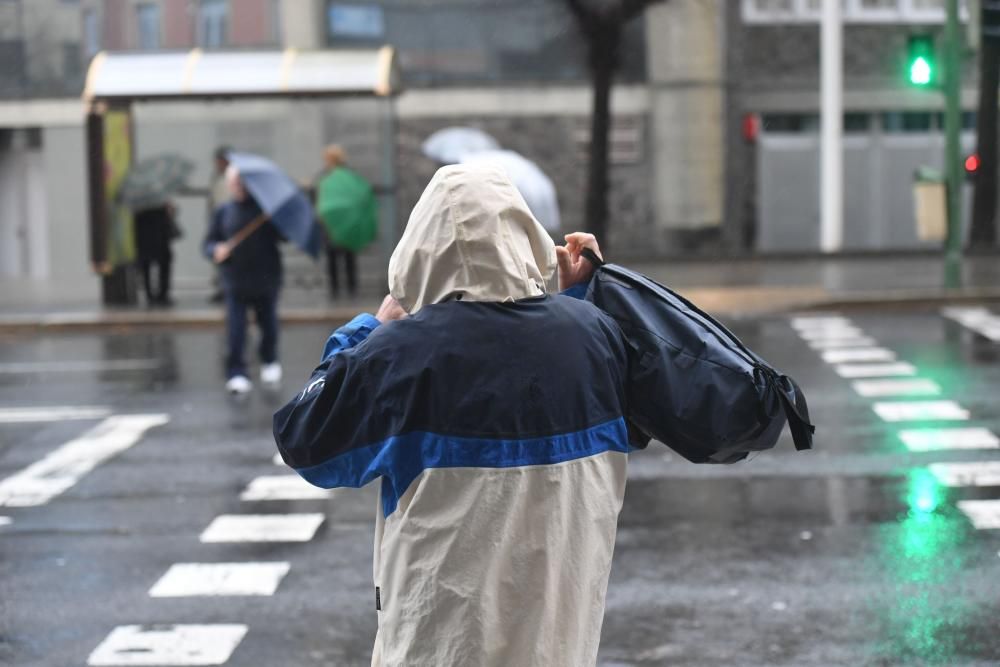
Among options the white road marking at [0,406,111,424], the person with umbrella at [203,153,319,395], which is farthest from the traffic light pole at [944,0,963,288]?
the white road marking at [0,406,111,424]

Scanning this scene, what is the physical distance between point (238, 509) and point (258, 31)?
18653mm

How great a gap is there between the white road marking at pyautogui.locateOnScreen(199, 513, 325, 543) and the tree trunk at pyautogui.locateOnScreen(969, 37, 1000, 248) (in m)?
19.4

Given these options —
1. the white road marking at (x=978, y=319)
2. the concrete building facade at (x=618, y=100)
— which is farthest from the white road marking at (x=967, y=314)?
the concrete building facade at (x=618, y=100)

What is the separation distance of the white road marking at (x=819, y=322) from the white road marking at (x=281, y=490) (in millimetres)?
7912

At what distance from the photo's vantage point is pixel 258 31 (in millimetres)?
25812

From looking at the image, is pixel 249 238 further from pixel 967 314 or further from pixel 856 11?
pixel 856 11

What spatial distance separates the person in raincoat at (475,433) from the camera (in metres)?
2.99

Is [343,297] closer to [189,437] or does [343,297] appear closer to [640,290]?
[189,437]

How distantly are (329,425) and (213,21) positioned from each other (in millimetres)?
23751

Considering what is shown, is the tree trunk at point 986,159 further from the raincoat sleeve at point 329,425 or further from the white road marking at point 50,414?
the raincoat sleeve at point 329,425

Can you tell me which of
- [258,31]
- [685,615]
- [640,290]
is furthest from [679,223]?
[640,290]

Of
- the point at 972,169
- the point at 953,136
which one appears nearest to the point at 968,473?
the point at 953,136

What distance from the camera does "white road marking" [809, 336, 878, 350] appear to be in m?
14.1

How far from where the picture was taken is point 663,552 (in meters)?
7.08
